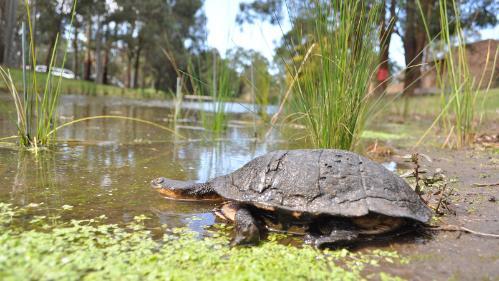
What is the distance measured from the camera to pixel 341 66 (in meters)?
2.26

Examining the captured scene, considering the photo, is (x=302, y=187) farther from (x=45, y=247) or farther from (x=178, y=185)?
(x=45, y=247)

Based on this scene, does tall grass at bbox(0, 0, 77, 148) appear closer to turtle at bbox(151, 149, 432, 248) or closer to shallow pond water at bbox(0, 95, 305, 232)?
shallow pond water at bbox(0, 95, 305, 232)

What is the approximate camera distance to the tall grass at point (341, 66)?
7.30ft

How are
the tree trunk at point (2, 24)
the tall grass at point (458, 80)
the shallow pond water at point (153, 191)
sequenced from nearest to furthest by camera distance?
1. the shallow pond water at point (153, 191)
2. the tall grass at point (458, 80)
3. the tree trunk at point (2, 24)

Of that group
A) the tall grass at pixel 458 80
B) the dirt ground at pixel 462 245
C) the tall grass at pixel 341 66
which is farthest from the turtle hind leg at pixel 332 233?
the tall grass at pixel 458 80

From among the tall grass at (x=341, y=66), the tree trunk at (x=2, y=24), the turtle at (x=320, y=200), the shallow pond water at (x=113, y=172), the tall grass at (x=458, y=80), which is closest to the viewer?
the turtle at (x=320, y=200)

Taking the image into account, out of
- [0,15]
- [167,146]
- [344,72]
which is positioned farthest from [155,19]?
[344,72]

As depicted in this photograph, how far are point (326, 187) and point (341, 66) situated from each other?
90 centimetres

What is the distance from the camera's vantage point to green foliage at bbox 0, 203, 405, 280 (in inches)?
45.6

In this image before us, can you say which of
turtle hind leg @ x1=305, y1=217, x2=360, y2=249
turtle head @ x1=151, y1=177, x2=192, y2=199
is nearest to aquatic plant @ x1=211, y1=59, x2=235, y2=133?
turtle head @ x1=151, y1=177, x2=192, y2=199

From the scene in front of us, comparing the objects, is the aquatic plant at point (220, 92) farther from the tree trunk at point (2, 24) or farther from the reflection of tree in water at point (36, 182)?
the tree trunk at point (2, 24)

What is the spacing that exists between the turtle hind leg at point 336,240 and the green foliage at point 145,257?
0.14 feet

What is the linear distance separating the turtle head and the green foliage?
1.54 feet

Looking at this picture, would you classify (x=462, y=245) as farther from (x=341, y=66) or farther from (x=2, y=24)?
(x=2, y=24)
